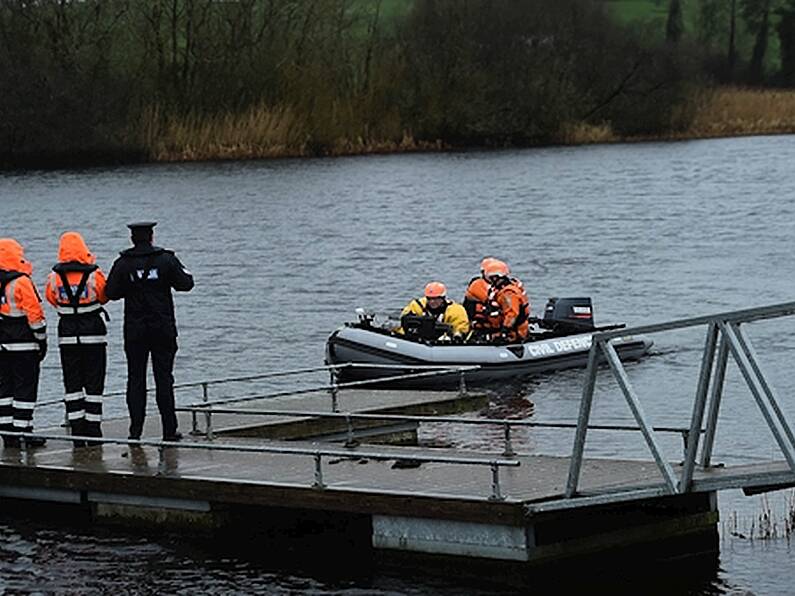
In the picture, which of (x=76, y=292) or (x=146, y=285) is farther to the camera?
(x=76, y=292)

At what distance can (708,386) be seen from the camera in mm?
13320

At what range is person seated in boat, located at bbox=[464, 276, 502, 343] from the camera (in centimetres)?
2527

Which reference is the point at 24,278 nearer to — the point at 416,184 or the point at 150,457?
the point at 150,457

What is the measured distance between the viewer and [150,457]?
1686 cm

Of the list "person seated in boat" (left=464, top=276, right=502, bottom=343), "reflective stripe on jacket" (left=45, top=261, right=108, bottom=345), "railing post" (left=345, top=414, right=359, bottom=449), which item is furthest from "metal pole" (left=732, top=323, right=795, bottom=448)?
"person seated in boat" (left=464, top=276, right=502, bottom=343)

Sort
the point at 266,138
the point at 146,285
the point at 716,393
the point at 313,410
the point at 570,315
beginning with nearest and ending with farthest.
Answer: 1. the point at 716,393
2. the point at 146,285
3. the point at 313,410
4. the point at 570,315
5. the point at 266,138

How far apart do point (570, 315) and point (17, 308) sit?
1151 cm

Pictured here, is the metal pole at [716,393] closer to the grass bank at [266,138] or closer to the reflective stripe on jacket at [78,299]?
the reflective stripe on jacket at [78,299]

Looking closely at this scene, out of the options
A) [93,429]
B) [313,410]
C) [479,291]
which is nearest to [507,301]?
[479,291]

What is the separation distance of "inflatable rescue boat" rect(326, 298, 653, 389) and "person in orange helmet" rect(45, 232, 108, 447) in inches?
288

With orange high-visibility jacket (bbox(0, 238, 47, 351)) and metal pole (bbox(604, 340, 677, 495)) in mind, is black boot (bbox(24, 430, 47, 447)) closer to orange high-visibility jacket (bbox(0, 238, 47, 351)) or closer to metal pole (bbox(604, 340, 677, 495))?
orange high-visibility jacket (bbox(0, 238, 47, 351))

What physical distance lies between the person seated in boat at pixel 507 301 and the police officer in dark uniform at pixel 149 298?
343 inches

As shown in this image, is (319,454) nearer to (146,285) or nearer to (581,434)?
(581,434)

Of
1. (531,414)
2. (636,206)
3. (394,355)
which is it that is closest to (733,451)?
(531,414)
